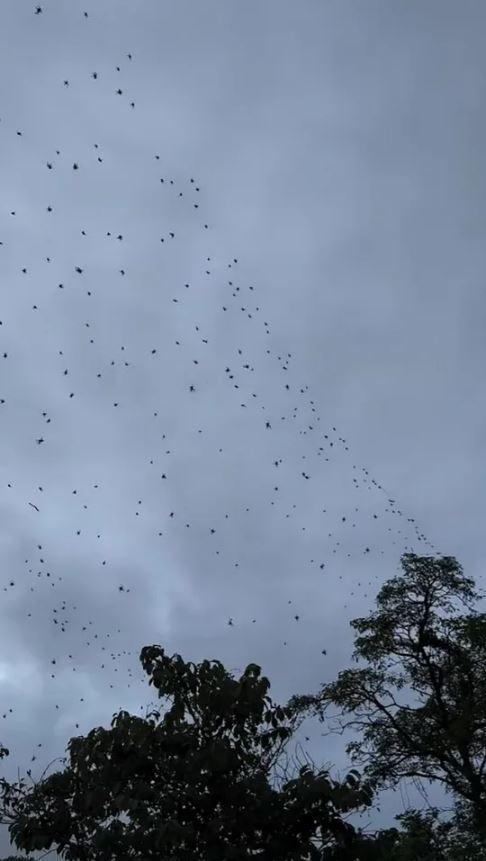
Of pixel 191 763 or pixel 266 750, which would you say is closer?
pixel 191 763

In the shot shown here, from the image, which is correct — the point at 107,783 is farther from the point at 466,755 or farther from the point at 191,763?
the point at 466,755

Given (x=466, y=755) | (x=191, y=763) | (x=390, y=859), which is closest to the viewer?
(x=191, y=763)

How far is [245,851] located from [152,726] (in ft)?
6.49

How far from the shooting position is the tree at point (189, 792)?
27.2 feet

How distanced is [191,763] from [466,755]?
13.8 metres

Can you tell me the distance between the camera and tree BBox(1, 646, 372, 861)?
8.30 metres

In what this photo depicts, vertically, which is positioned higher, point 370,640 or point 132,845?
Result: point 370,640

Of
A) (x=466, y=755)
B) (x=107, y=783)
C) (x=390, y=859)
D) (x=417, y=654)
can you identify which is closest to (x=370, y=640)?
(x=417, y=654)

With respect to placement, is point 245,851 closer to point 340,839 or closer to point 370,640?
point 340,839

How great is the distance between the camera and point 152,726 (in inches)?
369

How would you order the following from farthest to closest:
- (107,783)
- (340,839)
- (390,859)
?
1. (390,859)
2. (107,783)
3. (340,839)

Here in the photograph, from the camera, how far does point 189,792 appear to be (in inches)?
347

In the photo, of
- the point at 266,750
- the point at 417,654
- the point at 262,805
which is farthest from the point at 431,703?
the point at 262,805

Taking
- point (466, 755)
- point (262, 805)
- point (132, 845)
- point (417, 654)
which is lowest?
point (132, 845)
